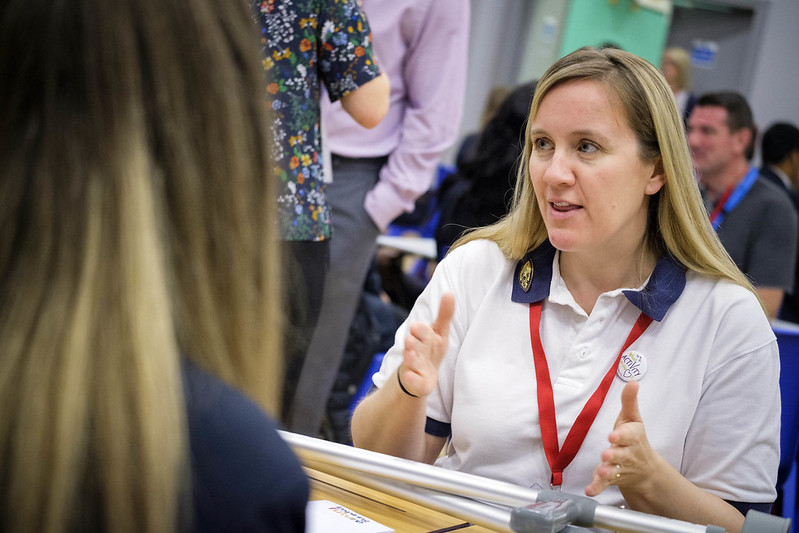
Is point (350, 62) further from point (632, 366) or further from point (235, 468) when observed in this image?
point (235, 468)

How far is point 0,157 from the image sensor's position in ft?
2.28

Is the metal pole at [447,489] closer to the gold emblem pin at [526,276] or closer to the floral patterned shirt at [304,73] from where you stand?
the gold emblem pin at [526,276]

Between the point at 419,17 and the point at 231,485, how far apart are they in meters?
2.58

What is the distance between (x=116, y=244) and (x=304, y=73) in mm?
1605

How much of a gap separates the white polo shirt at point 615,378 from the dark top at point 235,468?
1.13 meters

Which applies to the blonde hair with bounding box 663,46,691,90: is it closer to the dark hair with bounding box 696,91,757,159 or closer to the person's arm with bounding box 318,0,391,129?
the dark hair with bounding box 696,91,757,159

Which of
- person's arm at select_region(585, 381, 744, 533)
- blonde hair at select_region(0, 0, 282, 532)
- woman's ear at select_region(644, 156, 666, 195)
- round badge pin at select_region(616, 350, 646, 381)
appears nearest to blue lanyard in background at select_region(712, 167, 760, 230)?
woman's ear at select_region(644, 156, 666, 195)

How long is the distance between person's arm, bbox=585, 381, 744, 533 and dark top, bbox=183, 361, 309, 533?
0.86 m

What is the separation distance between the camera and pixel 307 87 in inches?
87.5

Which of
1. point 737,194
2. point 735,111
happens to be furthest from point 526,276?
point 735,111

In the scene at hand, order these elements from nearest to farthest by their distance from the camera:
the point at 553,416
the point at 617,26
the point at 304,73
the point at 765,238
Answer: the point at 553,416 → the point at 304,73 → the point at 765,238 → the point at 617,26

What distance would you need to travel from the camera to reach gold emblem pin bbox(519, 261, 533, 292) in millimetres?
1950

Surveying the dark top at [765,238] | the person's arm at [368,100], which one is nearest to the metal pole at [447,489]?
the person's arm at [368,100]

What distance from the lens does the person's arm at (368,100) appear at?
2.27 metres
